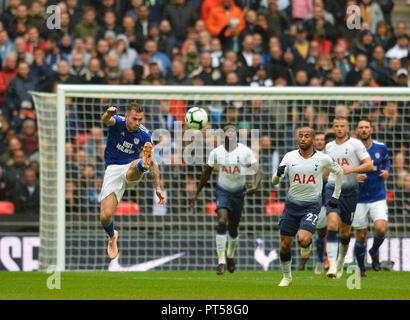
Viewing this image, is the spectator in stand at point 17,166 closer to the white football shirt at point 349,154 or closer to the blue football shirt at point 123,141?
the blue football shirt at point 123,141

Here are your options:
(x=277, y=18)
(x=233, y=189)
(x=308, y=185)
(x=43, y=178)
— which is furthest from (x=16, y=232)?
(x=277, y=18)

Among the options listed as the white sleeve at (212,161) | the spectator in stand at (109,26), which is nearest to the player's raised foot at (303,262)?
the white sleeve at (212,161)

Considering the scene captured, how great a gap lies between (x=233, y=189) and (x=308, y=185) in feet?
10.3

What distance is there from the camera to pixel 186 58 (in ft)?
60.3

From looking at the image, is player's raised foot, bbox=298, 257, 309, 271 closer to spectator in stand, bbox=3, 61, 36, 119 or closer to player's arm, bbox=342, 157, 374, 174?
player's arm, bbox=342, 157, 374, 174

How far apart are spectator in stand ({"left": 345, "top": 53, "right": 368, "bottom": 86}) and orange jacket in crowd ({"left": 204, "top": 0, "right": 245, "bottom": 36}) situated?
8.63 feet

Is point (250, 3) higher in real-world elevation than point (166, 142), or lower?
higher

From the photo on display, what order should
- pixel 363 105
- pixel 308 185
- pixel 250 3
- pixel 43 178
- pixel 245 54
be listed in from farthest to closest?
pixel 250 3 < pixel 245 54 < pixel 363 105 < pixel 43 178 < pixel 308 185

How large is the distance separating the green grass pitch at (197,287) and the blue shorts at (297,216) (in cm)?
75

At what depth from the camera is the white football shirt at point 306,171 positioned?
1155cm

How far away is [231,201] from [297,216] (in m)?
3.08

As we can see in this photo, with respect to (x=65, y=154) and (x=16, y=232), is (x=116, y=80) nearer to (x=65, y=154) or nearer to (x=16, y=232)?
(x=65, y=154)

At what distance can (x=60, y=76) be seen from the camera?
17500 mm

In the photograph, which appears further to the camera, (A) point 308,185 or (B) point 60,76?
(B) point 60,76
